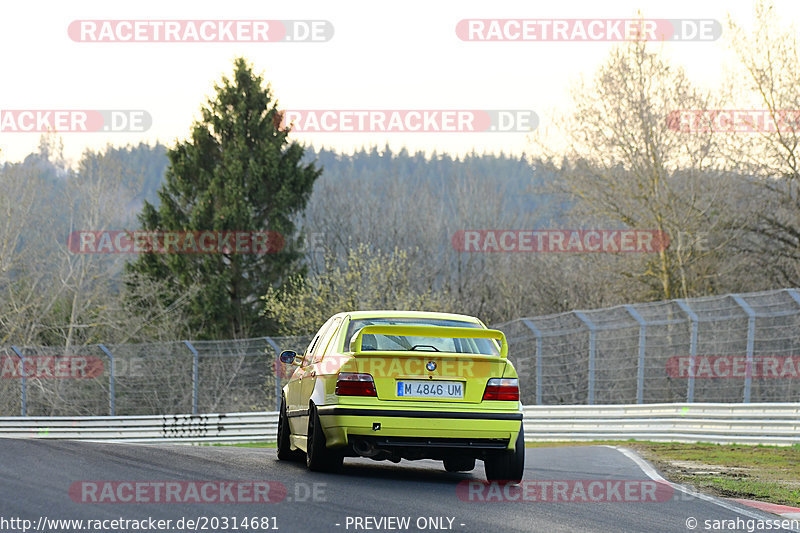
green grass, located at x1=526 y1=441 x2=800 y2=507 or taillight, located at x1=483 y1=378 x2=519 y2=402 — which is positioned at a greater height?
taillight, located at x1=483 y1=378 x2=519 y2=402

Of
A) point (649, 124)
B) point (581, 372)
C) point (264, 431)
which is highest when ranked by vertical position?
point (649, 124)

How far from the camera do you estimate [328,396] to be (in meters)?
9.44

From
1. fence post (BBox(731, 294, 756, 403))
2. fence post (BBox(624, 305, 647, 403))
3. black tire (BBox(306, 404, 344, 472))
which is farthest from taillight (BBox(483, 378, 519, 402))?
fence post (BBox(624, 305, 647, 403))

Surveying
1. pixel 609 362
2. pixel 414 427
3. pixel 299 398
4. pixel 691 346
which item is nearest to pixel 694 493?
pixel 414 427

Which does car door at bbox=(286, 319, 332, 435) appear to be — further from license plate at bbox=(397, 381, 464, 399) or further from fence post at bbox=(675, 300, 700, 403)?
fence post at bbox=(675, 300, 700, 403)

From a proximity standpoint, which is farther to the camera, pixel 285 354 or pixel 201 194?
pixel 201 194

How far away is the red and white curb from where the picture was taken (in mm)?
8375

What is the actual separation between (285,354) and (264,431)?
13511mm

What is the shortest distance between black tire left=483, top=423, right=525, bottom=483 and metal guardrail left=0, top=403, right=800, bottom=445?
899cm

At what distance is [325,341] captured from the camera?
10.8 metres

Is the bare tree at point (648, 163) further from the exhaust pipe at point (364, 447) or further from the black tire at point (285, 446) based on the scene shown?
the exhaust pipe at point (364, 447)

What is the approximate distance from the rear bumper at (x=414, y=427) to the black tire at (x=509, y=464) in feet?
1.40

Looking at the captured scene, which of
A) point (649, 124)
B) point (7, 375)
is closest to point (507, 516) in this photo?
point (649, 124)

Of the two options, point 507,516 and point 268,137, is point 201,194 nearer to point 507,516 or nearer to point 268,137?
point 268,137
